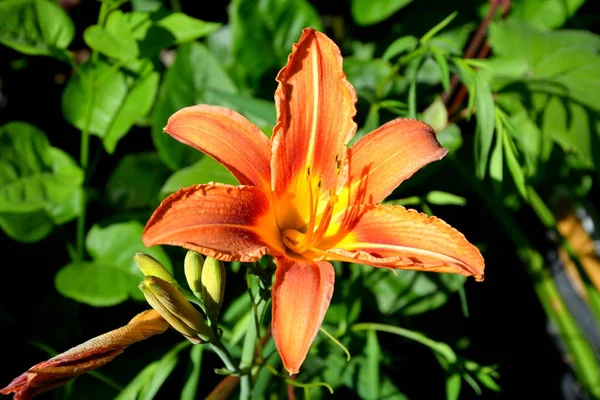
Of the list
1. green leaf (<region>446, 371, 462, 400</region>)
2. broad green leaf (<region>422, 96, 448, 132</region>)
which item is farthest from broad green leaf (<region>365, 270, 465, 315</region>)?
broad green leaf (<region>422, 96, 448, 132</region>)

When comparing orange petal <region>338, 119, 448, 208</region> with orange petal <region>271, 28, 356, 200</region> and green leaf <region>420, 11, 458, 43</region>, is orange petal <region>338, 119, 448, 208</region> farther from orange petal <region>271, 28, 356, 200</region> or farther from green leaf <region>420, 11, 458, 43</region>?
green leaf <region>420, 11, 458, 43</region>

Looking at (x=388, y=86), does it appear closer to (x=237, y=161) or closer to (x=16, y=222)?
(x=237, y=161)

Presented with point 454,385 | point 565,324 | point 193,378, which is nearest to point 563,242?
point 565,324

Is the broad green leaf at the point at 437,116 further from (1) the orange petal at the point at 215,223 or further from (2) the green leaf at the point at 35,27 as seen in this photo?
(2) the green leaf at the point at 35,27

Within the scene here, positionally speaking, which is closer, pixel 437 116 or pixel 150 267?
→ pixel 150 267

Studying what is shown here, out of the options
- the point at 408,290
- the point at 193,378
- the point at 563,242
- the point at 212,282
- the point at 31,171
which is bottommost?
the point at 563,242

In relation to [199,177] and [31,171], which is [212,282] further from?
[31,171]

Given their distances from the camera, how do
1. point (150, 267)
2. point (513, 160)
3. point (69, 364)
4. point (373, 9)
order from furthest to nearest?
point (373, 9), point (513, 160), point (150, 267), point (69, 364)
